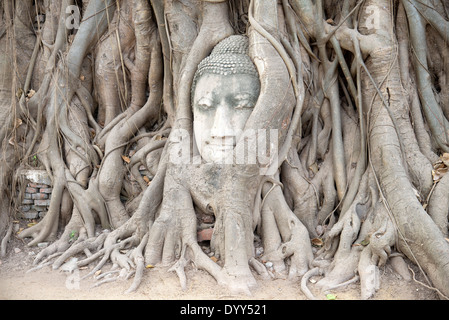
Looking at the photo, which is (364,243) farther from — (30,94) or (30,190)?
(30,94)

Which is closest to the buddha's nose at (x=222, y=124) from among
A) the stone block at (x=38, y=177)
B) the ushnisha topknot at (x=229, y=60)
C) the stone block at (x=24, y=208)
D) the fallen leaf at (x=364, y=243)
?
the ushnisha topknot at (x=229, y=60)

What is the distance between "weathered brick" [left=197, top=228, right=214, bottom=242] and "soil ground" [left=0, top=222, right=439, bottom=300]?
11.8 inches

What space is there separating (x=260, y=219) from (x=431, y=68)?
2.04m

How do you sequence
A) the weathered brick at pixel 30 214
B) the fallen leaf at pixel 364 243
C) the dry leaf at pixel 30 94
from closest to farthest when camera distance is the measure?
the fallen leaf at pixel 364 243, the weathered brick at pixel 30 214, the dry leaf at pixel 30 94

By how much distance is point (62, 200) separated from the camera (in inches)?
154

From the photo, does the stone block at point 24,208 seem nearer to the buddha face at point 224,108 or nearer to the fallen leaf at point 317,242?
the buddha face at point 224,108

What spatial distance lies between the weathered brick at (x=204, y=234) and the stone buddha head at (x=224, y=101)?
22.2 inches

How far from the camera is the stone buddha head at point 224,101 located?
10.9ft

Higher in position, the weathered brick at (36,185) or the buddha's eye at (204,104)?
the buddha's eye at (204,104)

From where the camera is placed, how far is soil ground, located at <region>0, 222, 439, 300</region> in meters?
2.74

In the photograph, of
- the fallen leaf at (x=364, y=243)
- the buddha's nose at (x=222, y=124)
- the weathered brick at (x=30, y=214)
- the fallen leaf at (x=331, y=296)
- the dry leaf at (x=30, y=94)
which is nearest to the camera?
the fallen leaf at (x=331, y=296)

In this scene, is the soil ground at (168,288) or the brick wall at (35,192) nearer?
the soil ground at (168,288)
